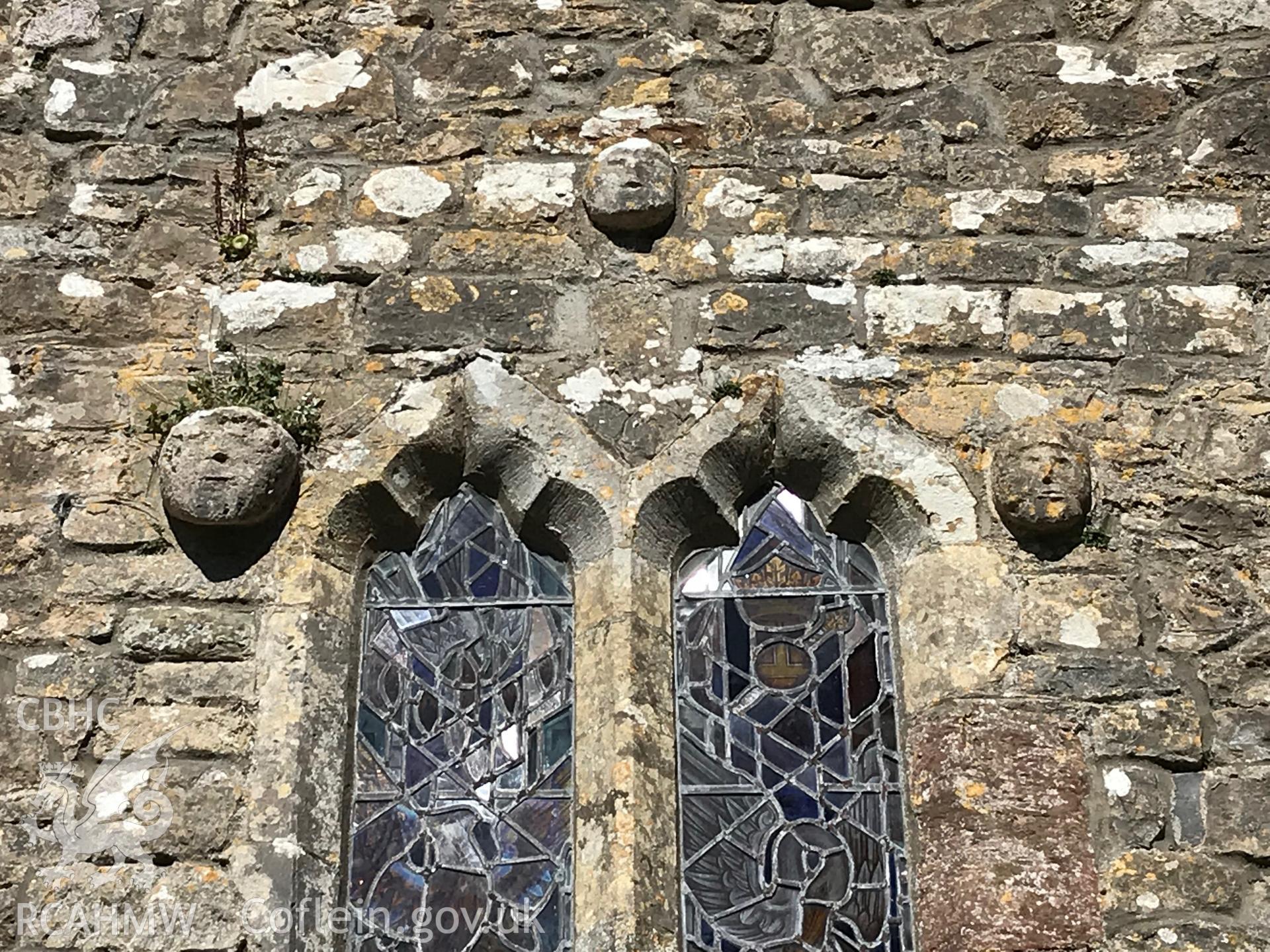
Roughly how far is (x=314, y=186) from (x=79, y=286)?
65 centimetres

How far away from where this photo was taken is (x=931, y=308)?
4121 mm

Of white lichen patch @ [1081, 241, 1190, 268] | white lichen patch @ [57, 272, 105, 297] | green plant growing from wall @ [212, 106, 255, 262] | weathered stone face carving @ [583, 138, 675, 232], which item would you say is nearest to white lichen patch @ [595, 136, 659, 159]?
weathered stone face carving @ [583, 138, 675, 232]

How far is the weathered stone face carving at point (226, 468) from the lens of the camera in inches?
148

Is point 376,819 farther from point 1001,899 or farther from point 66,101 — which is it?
point 66,101

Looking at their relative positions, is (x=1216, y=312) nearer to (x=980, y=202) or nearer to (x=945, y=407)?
(x=980, y=202)

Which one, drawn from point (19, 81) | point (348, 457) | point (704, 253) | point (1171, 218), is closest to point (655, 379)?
point (704, 253)

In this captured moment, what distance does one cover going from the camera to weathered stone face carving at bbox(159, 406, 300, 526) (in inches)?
148

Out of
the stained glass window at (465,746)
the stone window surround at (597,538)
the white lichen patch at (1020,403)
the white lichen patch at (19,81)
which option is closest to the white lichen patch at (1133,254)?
the white lichen patch at (1020,403)

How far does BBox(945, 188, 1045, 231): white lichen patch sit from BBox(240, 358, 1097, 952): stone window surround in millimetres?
621

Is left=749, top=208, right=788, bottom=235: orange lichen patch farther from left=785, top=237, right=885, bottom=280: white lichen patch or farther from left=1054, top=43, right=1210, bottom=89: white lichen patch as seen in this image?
left=1054, top=43, right=1210, bottom=89: white lichen patch

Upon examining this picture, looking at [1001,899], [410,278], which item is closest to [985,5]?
[410,278]

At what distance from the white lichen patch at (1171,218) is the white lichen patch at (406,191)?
1744 millimetres

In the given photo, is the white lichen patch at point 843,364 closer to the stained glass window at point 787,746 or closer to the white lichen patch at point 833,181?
the stained glass window at point 787,746

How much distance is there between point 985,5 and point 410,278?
1.79 m
